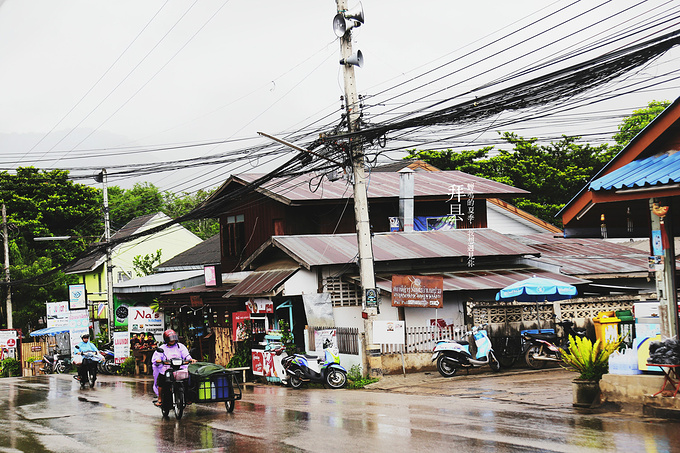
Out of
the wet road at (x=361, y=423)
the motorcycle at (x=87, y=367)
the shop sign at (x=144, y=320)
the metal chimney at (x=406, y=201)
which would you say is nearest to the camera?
the wet road at (x=361, y=423)

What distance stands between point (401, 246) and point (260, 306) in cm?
510

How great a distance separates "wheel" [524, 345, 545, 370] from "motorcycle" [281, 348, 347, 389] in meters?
5.02

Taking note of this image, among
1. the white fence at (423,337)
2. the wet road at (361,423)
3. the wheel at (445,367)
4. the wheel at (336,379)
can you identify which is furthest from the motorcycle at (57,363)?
the wheel at (445,367)

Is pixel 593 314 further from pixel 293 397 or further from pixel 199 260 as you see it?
pixel 199 260

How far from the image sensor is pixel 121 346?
30297 mm

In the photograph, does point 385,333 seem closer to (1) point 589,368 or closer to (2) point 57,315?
(1) point 589,368

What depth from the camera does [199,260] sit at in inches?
1567

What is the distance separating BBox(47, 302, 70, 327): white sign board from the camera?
35469 millimetres

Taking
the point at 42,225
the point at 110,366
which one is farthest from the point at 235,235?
the point at 42,225

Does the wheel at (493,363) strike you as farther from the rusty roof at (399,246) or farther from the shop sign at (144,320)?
the shop sign at (144,320)

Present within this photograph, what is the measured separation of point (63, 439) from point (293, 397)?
646 cm

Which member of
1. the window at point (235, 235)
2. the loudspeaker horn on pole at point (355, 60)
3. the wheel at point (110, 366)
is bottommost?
the wheel at point (110, 366)

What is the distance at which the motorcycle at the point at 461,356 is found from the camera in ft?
63.0

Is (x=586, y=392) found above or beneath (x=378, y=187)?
beneath
